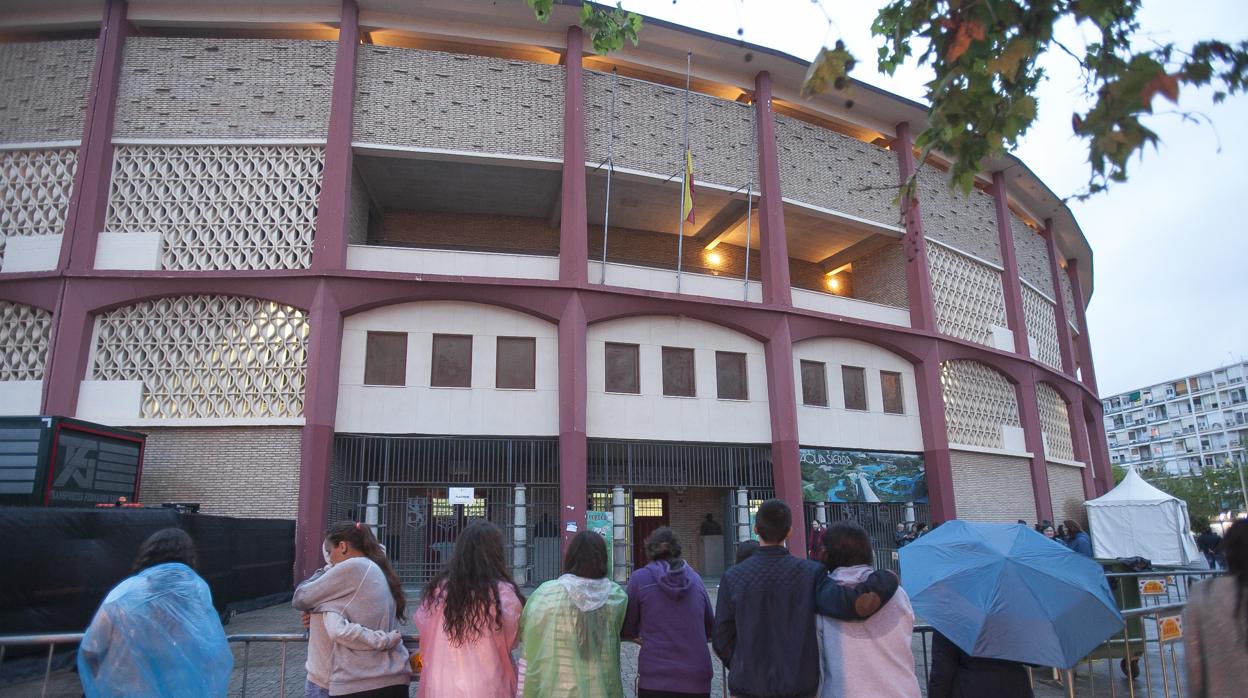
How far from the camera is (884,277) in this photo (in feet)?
83.6

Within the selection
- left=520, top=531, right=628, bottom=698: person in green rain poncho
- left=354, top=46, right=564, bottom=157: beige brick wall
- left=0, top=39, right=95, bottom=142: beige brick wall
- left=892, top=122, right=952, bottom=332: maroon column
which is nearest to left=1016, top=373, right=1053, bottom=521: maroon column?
Answer: left=892, top=122, right=952, bottom=332: maroon column

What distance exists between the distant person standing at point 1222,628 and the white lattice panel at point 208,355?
55.7 feet

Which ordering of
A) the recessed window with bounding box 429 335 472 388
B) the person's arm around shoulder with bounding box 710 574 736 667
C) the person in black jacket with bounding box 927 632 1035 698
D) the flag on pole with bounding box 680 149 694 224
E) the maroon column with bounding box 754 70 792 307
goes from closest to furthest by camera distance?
the person's arm around shoulder with bounding box 710 574 736 667 → the person in black jacket with bounding box 927 632 1035 698 → the recessed window with bounding box 429 335 472 388 → the flag on pole with bounding box 680 149 694 224 → the maroon column with bounding box 754 70 792 307

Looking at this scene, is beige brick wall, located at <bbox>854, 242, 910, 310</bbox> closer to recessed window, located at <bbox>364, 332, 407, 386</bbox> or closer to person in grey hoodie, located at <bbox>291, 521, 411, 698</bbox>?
recessed window, located at <bbox>364, 332, 407, 386</bbox>

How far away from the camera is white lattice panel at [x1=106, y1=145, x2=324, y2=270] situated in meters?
17.9

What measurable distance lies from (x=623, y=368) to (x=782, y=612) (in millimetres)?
15969

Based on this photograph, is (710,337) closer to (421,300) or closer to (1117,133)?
(421,300)

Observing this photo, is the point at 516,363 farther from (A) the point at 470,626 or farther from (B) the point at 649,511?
(A) the point at 470,626

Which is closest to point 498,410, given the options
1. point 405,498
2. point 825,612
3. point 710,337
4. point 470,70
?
point 405,498

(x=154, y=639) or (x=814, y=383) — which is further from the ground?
(x=814, y=383)

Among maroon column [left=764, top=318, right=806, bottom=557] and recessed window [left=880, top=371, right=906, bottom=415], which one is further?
recessed window [left=880, top=371, right=906, bottom=415]

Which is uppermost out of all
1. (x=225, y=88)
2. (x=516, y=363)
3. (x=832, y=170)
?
(x=225, y=88)

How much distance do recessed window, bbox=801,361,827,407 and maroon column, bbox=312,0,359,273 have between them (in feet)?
41.1

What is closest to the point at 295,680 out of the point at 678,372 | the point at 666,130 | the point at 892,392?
the point at 678,372
